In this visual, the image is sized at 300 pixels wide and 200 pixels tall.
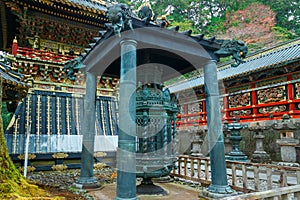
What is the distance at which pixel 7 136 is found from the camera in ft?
29.7

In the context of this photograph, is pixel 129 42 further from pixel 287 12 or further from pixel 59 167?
pixel 287 12

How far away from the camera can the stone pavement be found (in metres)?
5.06

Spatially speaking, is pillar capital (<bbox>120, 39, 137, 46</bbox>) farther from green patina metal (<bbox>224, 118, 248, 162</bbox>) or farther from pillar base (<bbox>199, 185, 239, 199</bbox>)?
green patina metal (<bbox>224, 118, 248, 162</bbox>)

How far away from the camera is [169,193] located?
5488mm

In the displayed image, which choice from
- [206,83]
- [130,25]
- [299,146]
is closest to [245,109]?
[299,146]

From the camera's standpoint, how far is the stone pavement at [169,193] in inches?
199

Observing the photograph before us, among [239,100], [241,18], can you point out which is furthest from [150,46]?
[241,18]

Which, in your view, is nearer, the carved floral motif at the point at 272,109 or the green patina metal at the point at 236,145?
the green patina metal at the point at 236,145

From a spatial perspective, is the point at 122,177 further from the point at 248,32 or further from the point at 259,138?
the point at 248,32

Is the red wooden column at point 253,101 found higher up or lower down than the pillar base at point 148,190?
higher up

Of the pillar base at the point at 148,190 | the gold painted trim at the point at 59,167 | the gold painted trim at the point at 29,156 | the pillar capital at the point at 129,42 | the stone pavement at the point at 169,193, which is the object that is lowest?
the gold painted trim at the point at 59,167

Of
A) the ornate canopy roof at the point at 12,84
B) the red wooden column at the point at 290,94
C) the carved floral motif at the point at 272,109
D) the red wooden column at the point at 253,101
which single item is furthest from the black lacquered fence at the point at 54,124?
Answer: the red wooden column at the point at 290,94

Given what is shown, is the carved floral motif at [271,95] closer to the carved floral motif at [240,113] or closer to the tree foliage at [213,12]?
the carved floral motif at [240,113]

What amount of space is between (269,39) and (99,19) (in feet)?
64.2
